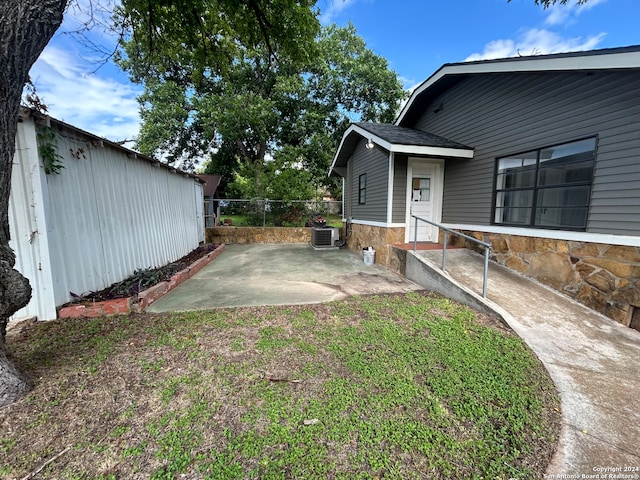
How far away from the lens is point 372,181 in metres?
7.90

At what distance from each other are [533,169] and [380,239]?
3.49m

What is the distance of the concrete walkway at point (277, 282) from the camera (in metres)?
4.25

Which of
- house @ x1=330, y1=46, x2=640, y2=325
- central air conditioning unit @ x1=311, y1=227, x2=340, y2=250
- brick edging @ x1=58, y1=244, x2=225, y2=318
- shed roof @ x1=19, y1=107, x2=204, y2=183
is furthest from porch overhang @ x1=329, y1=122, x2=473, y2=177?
brick edging @ x1=58, y1=244, x2=225, y2=318

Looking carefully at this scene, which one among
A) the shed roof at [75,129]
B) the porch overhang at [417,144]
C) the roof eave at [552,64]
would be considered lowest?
the shed roof at [75,129]

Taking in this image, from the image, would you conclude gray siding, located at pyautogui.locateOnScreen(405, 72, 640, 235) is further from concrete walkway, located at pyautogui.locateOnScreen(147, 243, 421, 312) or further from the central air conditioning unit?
the central air conditioning unit

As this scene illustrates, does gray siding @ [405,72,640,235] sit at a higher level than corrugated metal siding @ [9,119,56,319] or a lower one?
higher

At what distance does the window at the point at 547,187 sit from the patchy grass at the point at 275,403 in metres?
2.92

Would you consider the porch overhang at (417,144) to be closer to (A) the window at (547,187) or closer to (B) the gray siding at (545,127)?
(B) the gray siding at (545,127)

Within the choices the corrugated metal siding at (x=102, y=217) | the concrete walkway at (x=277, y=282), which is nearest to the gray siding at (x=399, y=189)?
the concrete walkway at (x=277, y=282)

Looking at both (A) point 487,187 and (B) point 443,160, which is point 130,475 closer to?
(A) point 487,187

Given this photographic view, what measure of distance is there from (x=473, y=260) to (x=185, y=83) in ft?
66.4

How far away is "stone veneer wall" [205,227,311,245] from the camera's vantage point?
10719 millimetres

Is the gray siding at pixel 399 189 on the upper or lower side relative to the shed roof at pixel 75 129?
lower

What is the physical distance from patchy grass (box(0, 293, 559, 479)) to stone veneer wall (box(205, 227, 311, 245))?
759 cm
